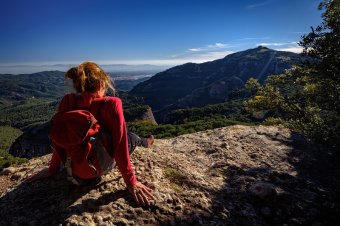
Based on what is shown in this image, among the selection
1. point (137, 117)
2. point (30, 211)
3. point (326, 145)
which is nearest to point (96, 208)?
point (30, 211)

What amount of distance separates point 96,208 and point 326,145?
28.5 feet

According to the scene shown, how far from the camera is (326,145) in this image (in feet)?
33.5

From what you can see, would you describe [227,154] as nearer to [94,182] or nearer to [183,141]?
[183,141]

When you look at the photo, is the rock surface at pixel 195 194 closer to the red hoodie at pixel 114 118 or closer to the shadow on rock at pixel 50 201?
the shadow on rock at pixel 50 201

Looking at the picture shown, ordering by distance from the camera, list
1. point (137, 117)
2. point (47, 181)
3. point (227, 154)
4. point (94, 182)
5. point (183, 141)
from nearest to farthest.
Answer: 1. point (94, 182)
2. point (47, 181)
3. point (227, 154)
4. point (183, 141)
5. point (137, 117)

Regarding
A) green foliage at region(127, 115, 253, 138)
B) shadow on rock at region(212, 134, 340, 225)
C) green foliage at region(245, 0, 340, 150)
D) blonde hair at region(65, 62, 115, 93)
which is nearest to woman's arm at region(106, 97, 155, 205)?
blonde hair at region(65, 62, 115, 93)

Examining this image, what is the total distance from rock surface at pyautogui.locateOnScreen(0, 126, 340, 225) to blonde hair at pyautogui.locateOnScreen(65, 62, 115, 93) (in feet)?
7.18

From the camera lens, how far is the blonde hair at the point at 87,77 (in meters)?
5.07

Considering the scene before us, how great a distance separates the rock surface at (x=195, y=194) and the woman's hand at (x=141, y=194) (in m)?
0.15

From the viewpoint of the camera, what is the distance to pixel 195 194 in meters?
6.46

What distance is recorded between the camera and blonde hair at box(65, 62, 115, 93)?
5070mm

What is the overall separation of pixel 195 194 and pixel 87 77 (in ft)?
11.7

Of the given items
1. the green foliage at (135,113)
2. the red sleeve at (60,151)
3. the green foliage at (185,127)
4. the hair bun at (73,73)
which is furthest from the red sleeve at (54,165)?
the green foliage at (135,113)

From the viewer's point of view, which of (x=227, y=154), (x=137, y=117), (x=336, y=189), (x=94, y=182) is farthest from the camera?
(x=137, y=117)
